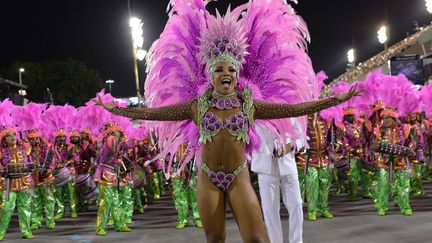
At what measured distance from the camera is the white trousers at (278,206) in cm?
570

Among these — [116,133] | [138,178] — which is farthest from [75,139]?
[116,133]

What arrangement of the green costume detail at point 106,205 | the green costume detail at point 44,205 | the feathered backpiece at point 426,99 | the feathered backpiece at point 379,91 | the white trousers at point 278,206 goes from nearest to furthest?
the white trousers at point 278,206 → the green costume detail at point 106,205 → the feathered backpiece at point 379,91 → the green costume detail at point 44,205 → the feathered backpiece at point 426,99

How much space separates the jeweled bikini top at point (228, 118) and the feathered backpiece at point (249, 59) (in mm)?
271

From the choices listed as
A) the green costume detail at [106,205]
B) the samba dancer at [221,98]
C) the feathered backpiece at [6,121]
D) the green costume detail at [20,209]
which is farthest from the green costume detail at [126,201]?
the samba dancer at [221,98]

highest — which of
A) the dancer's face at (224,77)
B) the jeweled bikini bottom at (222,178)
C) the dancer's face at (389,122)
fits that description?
the dancer's face at (224,77)

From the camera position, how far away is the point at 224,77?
4105 millimetres

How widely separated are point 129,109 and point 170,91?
43cm

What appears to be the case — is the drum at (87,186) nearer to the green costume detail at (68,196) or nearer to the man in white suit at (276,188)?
the green costume detail at (68,196)

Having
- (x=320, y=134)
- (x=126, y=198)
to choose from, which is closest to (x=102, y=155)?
(x=126, y=198)

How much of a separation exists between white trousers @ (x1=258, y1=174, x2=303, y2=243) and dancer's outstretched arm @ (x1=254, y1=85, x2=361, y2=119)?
5.77ft

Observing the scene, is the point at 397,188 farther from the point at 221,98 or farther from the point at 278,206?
the point at 221,98

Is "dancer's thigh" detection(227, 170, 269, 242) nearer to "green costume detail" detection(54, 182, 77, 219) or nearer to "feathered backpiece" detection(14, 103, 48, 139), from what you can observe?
"feathered backpiece" detection(14, 103, 48, 139)

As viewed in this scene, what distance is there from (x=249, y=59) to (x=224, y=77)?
0.52 meters

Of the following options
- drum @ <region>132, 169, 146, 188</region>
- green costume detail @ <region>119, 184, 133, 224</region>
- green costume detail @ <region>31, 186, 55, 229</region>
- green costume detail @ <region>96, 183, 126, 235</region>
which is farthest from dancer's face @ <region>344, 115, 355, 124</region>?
green costume detail @ <region>31, 186, 55, 229</region>
